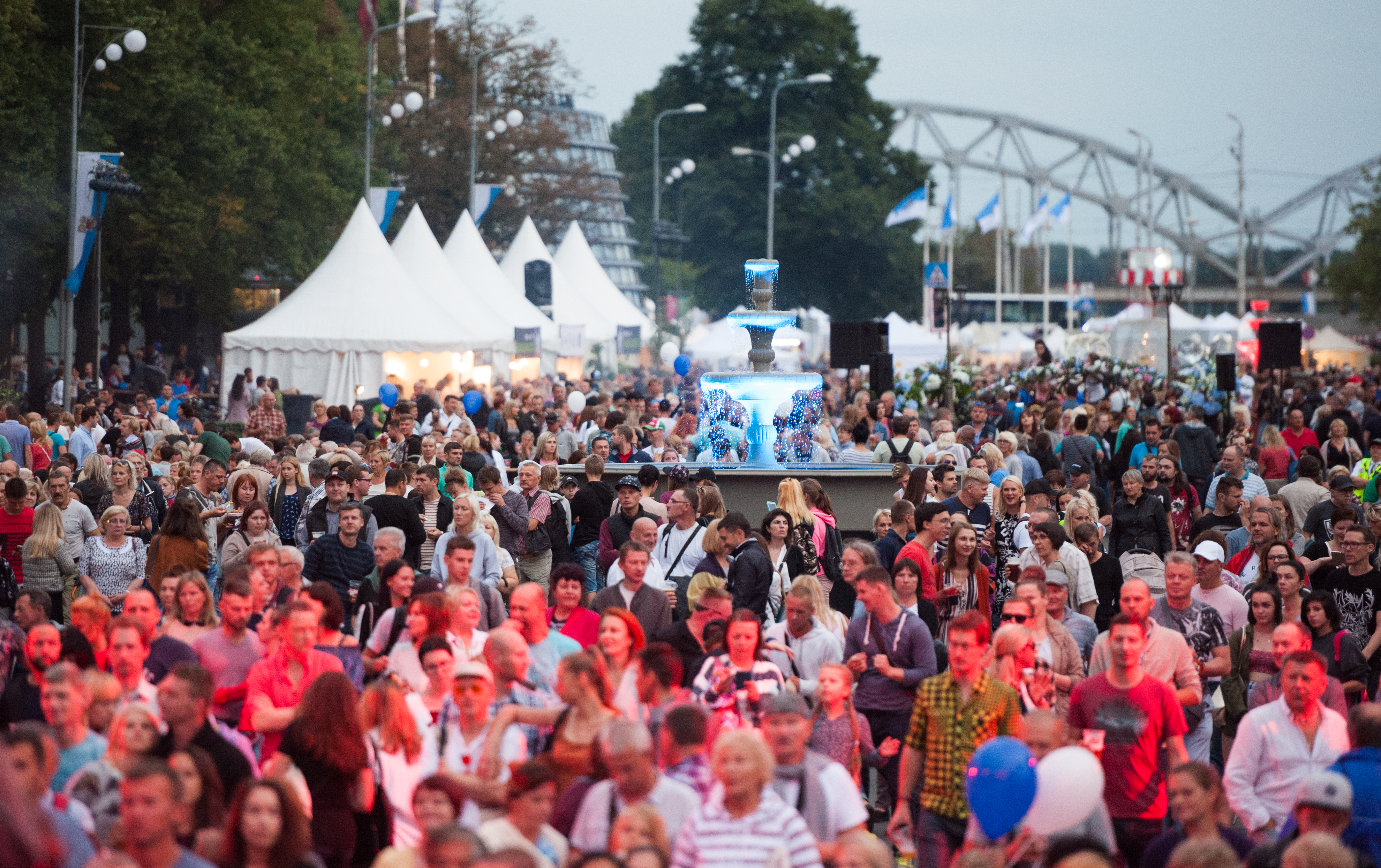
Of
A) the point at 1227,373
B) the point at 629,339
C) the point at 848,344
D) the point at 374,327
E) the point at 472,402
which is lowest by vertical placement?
the point at 472,402

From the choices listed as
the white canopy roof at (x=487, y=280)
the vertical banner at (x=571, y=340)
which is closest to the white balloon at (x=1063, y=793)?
the white canopy roof at (x=487, y=280)

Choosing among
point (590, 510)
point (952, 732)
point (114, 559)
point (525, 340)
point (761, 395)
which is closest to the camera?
point (952, 732)

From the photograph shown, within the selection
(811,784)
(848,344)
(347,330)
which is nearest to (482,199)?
(347,330)

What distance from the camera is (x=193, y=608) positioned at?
8719 mm

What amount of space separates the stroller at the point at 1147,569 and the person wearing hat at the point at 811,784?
5726 millimetres

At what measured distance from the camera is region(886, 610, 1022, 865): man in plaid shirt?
7.17 metres

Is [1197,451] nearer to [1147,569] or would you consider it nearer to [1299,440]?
[1299,440]

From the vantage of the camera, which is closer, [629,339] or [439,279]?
[439,279]

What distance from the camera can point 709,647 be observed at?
847cm

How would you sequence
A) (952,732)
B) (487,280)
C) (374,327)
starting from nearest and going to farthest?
(952,732)
(374,327)
(487,280)

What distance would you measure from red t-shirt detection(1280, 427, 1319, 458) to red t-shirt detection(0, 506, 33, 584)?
12.9m

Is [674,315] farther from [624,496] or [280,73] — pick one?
[624,496]

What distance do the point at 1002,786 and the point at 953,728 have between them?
113 centimetres

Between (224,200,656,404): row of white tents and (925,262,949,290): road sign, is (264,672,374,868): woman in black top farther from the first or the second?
(224,200,656,404): row of white tents
